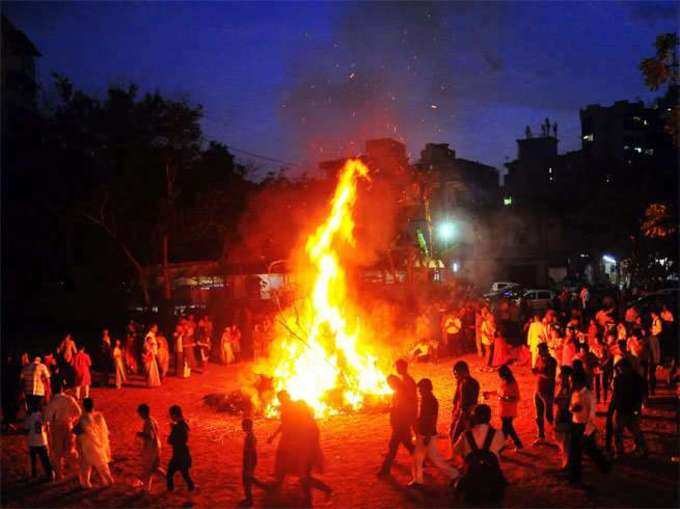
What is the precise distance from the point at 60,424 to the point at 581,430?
7.96 m

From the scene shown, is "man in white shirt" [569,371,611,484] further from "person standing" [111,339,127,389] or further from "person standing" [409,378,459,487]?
"person standing" [111,339,127,389]

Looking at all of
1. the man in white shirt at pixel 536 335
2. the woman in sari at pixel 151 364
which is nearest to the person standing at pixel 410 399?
the man in white shirt at pixel 536 335

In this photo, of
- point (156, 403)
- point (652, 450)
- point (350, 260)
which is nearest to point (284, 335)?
point (156, 403)

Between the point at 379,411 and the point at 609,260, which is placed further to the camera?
the point at 609,260

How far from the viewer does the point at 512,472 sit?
9.74 m

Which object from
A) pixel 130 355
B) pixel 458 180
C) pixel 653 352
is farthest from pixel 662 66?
pixel 458 180

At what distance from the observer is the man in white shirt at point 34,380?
1333cm

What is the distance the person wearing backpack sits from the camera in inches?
311

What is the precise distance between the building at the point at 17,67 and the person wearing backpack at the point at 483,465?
3340cm

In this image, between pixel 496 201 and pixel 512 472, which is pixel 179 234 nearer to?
pixel 512 472

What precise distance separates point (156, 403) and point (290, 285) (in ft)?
54.8

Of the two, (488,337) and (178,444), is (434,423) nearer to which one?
(178,444)

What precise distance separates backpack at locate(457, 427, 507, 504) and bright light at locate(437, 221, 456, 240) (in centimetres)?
3283

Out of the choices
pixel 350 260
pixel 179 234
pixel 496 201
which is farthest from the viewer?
pixel 496 201
